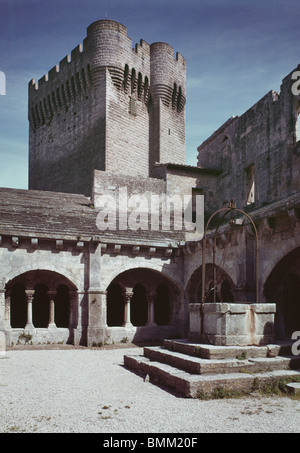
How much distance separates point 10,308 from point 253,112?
11822 millimetres

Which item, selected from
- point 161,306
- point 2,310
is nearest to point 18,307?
point 2,310

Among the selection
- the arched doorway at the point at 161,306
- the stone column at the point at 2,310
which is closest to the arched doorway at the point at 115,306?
the arched doorway at the point at 161,306

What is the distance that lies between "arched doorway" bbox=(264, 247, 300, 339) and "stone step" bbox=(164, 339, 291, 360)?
2.78 meters

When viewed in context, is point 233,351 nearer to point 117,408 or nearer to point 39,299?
point 117,408

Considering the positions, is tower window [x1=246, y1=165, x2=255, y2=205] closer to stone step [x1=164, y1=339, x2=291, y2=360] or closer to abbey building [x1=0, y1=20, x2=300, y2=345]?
abbey building [x1=0, y1=20, x2=300, y2=345]

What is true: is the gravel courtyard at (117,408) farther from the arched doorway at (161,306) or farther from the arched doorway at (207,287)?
the arched doorway at (161,306)

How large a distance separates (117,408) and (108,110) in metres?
17.7

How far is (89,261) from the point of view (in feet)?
41.6

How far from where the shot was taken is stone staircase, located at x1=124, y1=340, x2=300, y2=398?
6.09 metres

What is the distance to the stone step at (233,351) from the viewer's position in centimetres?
680

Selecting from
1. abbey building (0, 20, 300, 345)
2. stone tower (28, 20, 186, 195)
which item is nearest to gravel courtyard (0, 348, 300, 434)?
abbey building (0, 20, 300, 345)
